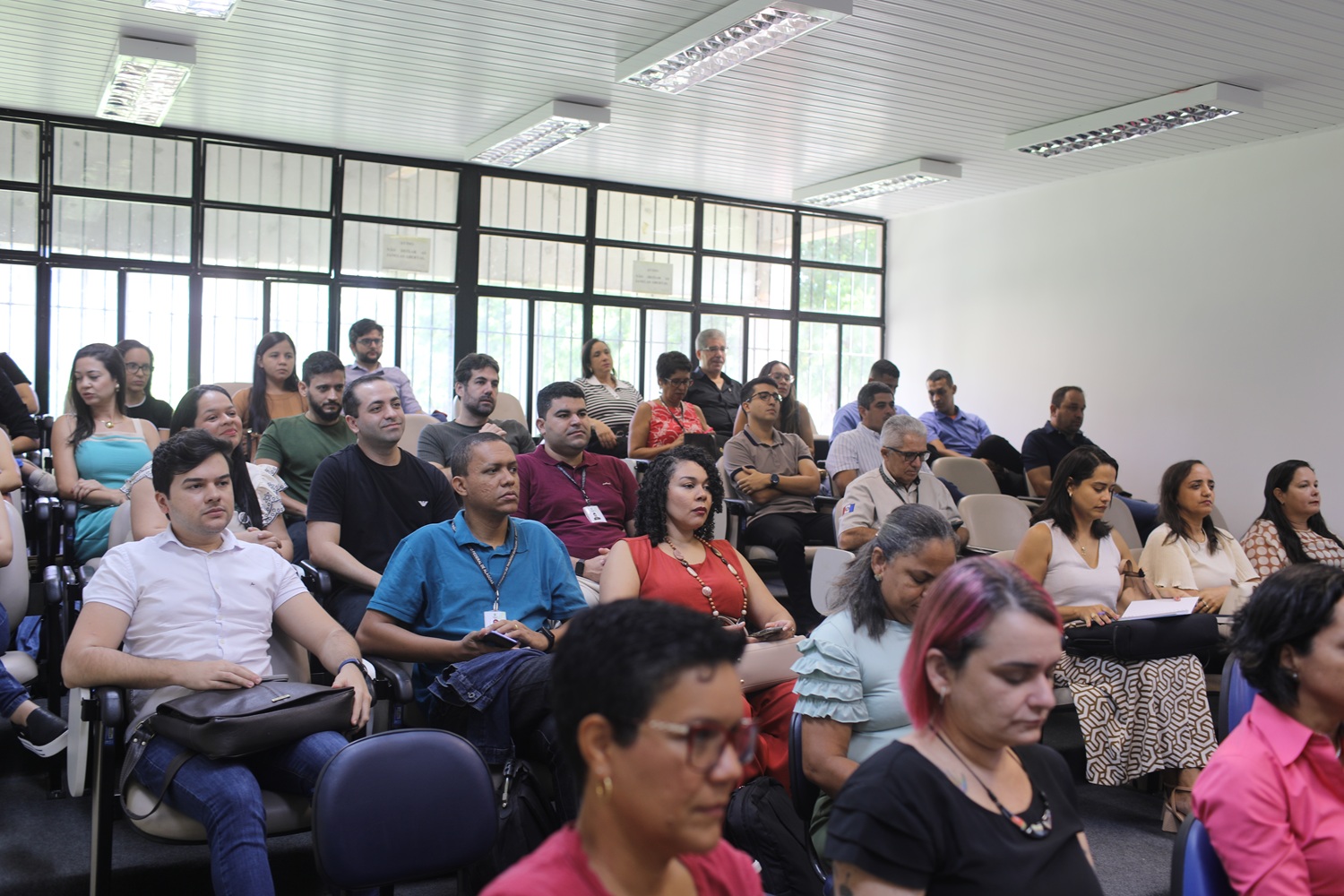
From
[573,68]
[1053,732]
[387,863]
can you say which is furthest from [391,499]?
[573,68]

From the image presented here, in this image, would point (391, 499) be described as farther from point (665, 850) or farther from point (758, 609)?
point (665, 850)

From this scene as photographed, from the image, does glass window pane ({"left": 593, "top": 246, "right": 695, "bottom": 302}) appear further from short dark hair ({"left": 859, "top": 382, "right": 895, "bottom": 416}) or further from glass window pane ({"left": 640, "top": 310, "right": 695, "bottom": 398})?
short dark hair ({"left": 859, "top": 382, "right": 895, "bottom": 416})

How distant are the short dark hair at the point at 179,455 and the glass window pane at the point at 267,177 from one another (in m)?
6.32

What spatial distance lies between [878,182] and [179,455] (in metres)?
7.43

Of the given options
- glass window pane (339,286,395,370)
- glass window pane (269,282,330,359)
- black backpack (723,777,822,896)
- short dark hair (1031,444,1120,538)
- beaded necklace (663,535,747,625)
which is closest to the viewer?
black backpack (723,777,822,896)

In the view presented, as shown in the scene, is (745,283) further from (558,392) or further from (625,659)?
(625,659)

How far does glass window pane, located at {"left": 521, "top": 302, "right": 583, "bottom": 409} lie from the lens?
9508mm

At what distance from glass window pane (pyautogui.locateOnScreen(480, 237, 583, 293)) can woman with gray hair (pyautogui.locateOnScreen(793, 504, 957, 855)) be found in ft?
24.2

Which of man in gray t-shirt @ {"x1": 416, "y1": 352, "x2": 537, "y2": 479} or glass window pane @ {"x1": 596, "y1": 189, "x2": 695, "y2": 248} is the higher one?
glass window pane @ {"x1": 596, "y1": 189, "x2": 695, "y2": 248}

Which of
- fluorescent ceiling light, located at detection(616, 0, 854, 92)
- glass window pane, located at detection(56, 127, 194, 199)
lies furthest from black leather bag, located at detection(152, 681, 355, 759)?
glass window pane, located at detection(56, 127, 194, 199)

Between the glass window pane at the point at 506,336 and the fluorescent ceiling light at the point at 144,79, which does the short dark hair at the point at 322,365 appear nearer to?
the fluorescent ceiling light at the point at 144,79

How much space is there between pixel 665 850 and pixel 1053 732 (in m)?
3.79

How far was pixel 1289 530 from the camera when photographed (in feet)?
14.6

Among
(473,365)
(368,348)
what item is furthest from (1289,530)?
(368,348)
